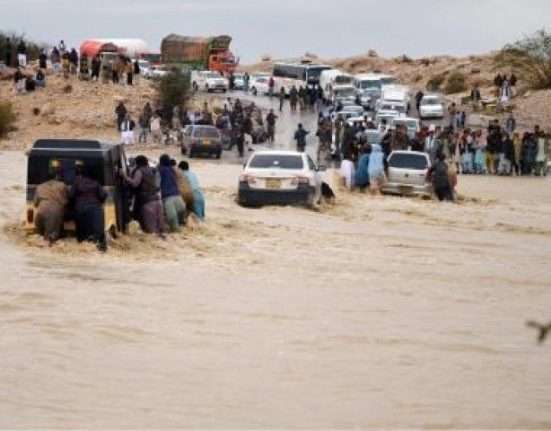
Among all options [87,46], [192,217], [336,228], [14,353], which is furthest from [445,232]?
[87,46]

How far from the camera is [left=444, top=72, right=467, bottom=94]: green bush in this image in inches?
3698

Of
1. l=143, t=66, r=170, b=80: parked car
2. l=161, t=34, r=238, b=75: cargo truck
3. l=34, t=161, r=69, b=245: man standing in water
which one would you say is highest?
l=161, t=34, r=238, b=75: cargo truck

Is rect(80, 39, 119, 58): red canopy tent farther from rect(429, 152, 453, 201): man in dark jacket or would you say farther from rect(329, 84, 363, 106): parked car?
rect(429, 152, 453, 201): man in dark jacket

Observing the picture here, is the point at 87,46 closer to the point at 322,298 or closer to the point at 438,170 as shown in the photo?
the point at 438,170

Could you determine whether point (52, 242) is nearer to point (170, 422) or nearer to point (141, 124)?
point (170, 422)

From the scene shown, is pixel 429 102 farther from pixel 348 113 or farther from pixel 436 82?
pixel 436 82

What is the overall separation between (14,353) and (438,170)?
2006 cm

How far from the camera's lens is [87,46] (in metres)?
Result: 78.2

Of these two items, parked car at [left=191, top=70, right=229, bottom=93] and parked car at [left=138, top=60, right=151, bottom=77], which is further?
parked car at [left=191, top=70, right=229, bottom=93]

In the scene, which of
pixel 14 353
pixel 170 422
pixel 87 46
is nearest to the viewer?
pixel 170 422

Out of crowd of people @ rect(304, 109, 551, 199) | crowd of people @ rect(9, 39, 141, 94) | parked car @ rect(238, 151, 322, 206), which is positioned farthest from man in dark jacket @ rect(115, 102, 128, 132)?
parked car @ rect(238, 151, 322, 206)

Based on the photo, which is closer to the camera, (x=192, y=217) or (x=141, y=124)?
(x=192, y=217)

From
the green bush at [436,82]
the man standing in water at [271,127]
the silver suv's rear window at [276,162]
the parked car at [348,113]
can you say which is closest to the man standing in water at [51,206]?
the silver suv's rear window at [276,162]

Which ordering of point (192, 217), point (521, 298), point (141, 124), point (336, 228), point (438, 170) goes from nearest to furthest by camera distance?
1. point (521, 298)
2. point (192, 217)
3. point (336, 228)
4. point (438, 170)
5. point (141, 124)
